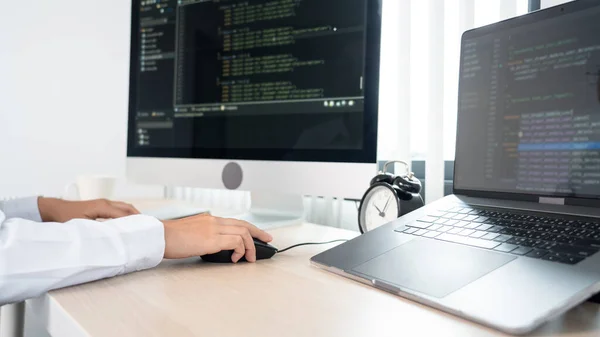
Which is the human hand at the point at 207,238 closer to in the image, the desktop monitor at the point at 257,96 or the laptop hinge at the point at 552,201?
the desktop monitor at the point at 257,96

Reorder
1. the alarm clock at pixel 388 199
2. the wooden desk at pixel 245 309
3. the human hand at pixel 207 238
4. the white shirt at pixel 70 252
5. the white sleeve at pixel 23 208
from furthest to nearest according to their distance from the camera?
the white sleeve at pixel 23 208, the alarm clock at pixel 388 199, the human hand at pixel 207 238, the white shirt at pixel 70 252, the wooden desk at pixel 245 309

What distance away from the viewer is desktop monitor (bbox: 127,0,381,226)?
0.78 metres

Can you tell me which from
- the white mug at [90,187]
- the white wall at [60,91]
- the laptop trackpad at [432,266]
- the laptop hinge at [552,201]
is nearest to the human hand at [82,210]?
the white mug at [90,187]

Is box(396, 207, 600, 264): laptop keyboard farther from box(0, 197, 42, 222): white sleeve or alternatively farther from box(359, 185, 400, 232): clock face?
box(0, 197, 42, 222): white sleeve

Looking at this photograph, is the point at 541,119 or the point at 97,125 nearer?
the point at 541,119

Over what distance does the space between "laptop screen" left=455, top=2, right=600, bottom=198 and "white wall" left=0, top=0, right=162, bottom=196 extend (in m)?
1.52

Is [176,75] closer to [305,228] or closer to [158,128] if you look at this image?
[158,128]

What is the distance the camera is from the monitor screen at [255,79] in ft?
2.56

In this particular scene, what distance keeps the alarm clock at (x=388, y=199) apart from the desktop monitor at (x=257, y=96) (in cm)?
2

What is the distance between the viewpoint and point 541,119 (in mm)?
534

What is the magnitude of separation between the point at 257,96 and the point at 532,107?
513 mm

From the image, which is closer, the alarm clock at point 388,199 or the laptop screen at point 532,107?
the laptop screen at point 532,107

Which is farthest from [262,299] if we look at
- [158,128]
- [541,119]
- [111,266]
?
[158,128]

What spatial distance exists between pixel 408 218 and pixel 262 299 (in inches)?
9.5
